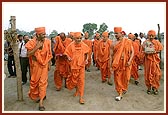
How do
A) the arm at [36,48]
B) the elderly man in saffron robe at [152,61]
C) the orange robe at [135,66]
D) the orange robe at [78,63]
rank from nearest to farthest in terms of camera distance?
1. the arm at [36,48]
2. the orange robe at [78,63]
3. the elderly man in saffron robe at [152,61]
4. the orange robe at [135,66]

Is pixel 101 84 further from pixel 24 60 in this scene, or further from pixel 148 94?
pixel 24 60

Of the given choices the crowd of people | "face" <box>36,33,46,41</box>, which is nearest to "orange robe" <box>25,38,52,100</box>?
the crowd of people

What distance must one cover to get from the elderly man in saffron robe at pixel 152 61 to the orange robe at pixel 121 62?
87cm

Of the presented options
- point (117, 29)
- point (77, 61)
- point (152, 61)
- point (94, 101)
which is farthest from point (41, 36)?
point (152, 61)

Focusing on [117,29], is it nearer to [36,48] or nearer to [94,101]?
[94,101]

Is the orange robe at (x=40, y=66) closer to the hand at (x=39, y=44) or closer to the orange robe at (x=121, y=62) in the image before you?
the hand at (x=39, y=44)

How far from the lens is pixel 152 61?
10.0 meters

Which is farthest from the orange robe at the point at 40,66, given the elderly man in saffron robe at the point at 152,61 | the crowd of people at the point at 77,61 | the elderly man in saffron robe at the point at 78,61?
the elderly man in saffron robe at the point at 152,61

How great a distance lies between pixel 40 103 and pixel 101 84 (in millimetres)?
3681

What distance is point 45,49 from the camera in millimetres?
8391

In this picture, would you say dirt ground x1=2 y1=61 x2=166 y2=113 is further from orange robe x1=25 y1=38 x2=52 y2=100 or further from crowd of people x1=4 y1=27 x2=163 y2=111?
orange robe x1=25 y1=38 x2=52 y2=100

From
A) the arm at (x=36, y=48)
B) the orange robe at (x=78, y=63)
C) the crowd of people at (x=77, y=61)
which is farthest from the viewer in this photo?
the orange robe at (x=78, y=63)

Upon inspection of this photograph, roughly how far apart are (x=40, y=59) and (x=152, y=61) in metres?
3.70

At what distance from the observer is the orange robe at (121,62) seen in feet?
30.7
